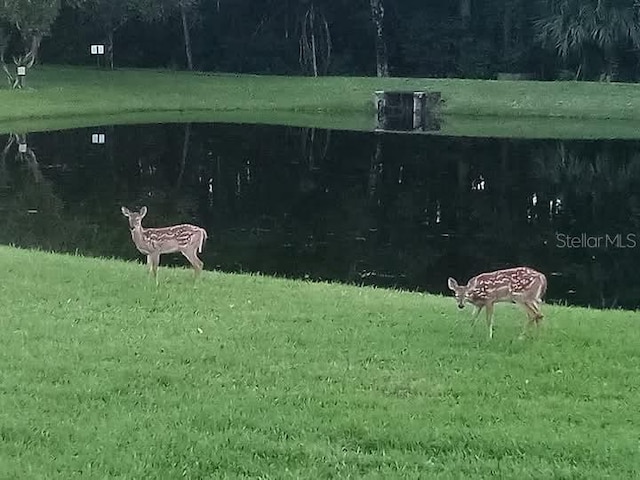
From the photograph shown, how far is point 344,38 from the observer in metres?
49.3

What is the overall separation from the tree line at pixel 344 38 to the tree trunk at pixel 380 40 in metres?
0.04

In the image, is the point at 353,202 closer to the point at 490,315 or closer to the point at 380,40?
the point at 490,315

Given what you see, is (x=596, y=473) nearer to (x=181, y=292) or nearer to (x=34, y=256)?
(x=181, y=292)

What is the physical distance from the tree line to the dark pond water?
15.6 meters

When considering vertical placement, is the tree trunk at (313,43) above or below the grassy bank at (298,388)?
above

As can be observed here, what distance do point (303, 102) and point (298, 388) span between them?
32.3 m

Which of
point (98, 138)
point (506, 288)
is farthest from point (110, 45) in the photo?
point (506, 288)

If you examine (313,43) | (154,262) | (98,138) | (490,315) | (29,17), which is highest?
(313,43)

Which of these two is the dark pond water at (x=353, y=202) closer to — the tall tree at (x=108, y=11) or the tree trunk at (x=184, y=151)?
the tree trunk at (x=184, y=151)

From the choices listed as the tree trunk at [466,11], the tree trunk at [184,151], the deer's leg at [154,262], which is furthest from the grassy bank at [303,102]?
the deer's leg at [154,262]

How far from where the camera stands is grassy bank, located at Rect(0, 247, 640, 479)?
18.8 feet

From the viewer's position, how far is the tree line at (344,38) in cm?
4378

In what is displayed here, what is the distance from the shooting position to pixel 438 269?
13930 millimetres

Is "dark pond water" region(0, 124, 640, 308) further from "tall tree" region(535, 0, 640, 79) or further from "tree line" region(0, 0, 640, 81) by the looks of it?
"tree line" region(0, 0, 640, 81)
